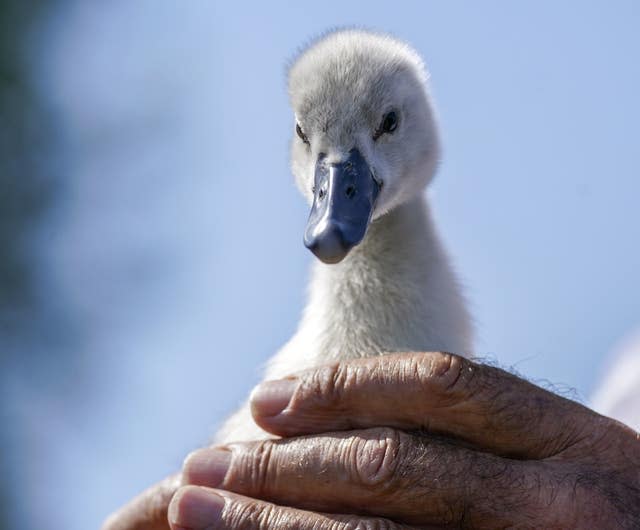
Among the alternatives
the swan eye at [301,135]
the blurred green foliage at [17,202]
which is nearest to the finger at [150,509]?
the swan eye at [301,135]

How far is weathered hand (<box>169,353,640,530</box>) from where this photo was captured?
1631mm

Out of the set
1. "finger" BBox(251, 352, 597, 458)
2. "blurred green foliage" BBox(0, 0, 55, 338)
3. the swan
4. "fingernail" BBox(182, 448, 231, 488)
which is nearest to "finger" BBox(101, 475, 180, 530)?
the swan

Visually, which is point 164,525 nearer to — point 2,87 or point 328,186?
point 328,186

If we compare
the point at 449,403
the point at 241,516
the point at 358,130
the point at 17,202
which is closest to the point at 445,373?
the point at 449,403

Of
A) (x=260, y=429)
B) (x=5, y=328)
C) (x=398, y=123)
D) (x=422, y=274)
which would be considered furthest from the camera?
(x=5, y=328)

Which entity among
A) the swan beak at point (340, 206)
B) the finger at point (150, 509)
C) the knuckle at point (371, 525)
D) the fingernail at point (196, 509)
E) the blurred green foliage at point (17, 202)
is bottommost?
the knuckle at point (371, 525)

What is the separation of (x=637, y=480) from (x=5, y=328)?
6.11 meters

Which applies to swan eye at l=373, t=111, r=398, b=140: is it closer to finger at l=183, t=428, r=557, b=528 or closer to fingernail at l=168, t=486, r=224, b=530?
finger at l=183, t=428, r=557, b=528

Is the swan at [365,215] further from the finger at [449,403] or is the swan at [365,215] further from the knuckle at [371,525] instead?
the knuckle at [371,525]

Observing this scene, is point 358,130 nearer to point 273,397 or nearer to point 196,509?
point 273,397

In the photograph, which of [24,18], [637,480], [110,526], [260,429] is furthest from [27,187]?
[637,480]

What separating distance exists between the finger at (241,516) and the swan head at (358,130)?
0.48 m

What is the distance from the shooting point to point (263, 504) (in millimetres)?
1742

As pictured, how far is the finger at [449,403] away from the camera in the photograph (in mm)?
1691
